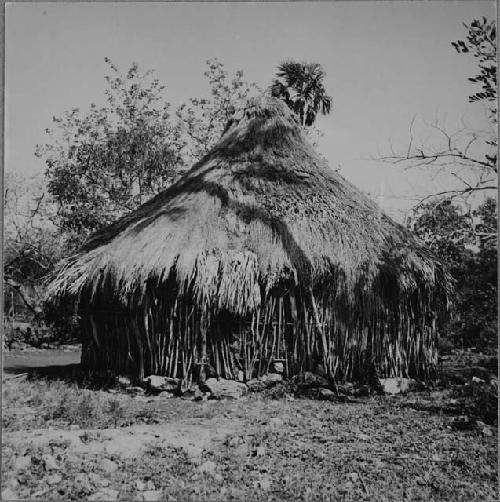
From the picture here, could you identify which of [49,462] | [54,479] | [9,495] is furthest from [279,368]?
[9,495]

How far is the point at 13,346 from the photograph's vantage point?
53.6 feet

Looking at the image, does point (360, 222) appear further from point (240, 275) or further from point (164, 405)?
point (164, 405)

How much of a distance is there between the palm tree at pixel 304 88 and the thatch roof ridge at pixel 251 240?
6017mm

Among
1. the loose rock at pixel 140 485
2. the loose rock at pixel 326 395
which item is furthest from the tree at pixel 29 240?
the loose rock at pixel 140 485

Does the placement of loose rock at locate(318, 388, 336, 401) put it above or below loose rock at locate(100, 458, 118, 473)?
below

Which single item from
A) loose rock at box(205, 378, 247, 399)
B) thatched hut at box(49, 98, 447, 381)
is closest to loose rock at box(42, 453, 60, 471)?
loose rock at box(205, 378, 247, 399)

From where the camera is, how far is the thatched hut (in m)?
7.93

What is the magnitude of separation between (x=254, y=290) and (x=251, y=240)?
86 centimetres

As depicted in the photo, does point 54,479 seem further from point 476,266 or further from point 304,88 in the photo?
point 304,88

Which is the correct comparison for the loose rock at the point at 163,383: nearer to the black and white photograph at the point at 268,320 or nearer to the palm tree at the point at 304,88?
the black and white photograph at the point at 268,320

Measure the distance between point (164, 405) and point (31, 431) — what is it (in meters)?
2.28

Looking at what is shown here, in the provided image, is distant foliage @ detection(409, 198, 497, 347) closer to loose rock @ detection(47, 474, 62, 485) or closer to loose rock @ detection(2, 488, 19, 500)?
loose rock @ detection(47, 474, 62, 485)

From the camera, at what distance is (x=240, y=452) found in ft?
15.9

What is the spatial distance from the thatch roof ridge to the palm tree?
237 inches
